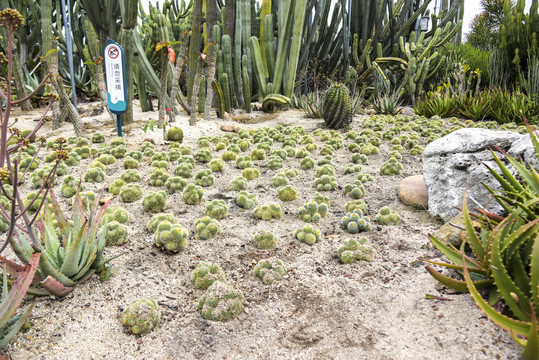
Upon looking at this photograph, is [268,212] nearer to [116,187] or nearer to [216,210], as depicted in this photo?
[216,210]

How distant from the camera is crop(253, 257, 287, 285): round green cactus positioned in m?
1.94

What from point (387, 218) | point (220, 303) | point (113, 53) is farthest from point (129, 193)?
point (113, 53)

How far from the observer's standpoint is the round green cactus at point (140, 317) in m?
1.55

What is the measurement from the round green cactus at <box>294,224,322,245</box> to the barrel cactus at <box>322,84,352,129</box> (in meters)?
3.65

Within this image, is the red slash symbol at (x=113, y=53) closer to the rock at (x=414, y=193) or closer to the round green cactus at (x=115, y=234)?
the round green cactus at (x=115, y=234)

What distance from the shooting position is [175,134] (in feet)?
15.6

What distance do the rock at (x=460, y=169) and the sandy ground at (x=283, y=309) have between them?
0.24 m

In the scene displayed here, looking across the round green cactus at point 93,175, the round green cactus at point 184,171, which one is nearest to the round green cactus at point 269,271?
the round green cactus at point 184,171

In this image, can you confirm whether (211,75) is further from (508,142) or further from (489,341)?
(489,341)

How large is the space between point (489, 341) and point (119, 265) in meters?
1.78

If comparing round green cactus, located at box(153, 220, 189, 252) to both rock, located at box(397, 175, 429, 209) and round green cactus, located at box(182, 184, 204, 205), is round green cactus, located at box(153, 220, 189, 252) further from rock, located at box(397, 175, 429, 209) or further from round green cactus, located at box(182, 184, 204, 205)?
rock, located at box(397, 175, 429, 209)

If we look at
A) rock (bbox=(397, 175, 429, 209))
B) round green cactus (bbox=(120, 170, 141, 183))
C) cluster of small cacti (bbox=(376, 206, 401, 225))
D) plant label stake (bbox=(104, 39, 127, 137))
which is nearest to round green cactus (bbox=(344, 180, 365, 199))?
rock (bbox=(397, 175, 429, 209))

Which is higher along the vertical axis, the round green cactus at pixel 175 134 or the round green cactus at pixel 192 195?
the round green cactus at pixel 175 134

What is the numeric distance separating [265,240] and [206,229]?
0.40 meters
